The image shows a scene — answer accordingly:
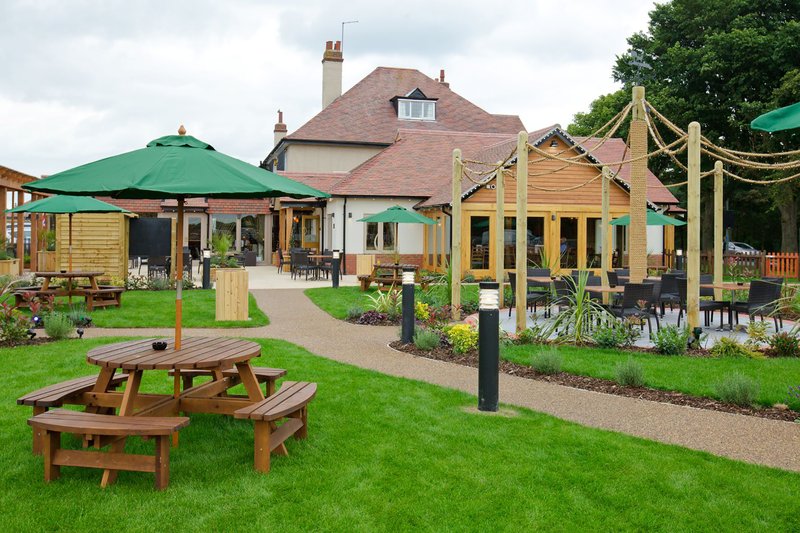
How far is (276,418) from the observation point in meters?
4.34

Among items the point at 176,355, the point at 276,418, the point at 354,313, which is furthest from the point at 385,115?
the point at 276,418

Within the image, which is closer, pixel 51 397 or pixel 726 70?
pixel 51 397

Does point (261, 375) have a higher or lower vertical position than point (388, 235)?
lower

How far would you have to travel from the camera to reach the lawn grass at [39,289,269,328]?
A: 1164cm

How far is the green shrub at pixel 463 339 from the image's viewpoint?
8906 mm

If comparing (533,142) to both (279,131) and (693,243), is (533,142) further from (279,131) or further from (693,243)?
(279,131)

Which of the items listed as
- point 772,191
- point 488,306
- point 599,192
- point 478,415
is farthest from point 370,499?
point 772,191

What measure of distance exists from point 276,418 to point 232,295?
8135mm

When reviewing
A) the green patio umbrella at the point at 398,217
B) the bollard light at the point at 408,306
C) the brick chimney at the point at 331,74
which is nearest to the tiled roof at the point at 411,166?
the green patio umbrella at the point at 398,217

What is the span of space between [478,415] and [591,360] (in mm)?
2896

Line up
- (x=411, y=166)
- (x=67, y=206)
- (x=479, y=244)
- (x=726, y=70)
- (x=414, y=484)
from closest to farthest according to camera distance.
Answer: (x=414, y=484) < (x=67, y=206) < (x=479, y=244) < (x=411, y=166) < (x=726, y=70)

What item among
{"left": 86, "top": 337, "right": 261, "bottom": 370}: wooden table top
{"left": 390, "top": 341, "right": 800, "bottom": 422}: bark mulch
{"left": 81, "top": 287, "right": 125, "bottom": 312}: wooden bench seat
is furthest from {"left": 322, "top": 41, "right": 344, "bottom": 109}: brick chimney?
{"left": 86, "top": 337, "right": 261, "bottom": 370}: wooden table top

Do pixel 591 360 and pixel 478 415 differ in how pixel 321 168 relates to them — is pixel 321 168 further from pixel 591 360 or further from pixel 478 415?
pixel 478 415

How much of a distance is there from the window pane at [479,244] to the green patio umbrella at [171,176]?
17.2 m
